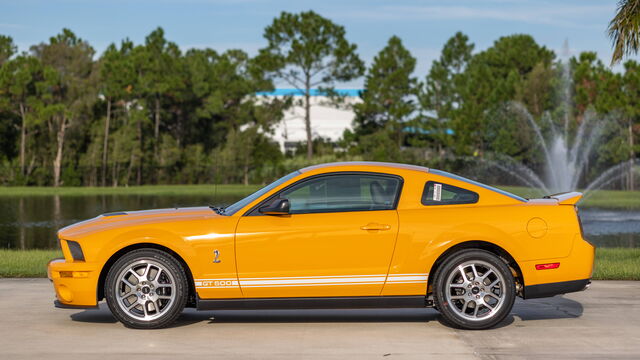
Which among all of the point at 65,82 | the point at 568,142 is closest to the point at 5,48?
the point at 65,82

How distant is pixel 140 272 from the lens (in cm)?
798

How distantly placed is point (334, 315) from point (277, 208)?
1394mm

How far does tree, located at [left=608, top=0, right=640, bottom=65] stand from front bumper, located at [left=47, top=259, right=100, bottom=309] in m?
8.90

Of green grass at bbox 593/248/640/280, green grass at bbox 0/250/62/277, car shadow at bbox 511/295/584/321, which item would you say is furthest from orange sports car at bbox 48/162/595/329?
green grass at bbox 0/250/62/277

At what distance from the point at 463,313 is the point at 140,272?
9.34ft

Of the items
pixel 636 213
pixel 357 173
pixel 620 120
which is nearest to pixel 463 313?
pixel 357 173

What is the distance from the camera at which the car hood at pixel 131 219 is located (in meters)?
A: 8.09

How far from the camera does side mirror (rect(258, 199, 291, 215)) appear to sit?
7.88 metres

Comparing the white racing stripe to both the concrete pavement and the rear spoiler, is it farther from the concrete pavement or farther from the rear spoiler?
the rear spoiler

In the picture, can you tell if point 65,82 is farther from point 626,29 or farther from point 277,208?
point 277,208

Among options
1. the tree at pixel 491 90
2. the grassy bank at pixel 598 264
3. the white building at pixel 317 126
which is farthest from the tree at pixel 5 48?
the grassy bank at pixel 598 264

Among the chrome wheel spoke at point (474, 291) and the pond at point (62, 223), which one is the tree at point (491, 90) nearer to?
the pond at point (62, 223)

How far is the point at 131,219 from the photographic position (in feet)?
27.1

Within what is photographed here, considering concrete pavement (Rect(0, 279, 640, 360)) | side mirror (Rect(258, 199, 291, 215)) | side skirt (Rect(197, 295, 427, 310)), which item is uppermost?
side mirror (Rect(258, 199, 291, 215))
